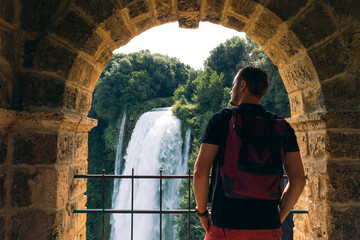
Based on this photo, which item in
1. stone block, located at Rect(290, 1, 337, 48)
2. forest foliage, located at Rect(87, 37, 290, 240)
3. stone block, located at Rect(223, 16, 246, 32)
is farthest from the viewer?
forest foliage, located at Rect(87, 37, 290, 240)

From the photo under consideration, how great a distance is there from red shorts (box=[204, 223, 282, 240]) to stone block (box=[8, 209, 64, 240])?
116 cm

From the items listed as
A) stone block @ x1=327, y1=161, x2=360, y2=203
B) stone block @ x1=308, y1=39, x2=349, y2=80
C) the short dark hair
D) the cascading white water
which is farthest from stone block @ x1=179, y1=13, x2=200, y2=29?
the cascading white water

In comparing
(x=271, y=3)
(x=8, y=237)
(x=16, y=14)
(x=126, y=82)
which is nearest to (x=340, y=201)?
(x=271, y=3)

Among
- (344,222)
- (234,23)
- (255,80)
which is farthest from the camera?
(234,23)

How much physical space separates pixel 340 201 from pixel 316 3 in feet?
4.52

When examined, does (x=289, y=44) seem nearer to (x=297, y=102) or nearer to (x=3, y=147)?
(x=297, y=102)

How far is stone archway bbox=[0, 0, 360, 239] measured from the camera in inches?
62.5

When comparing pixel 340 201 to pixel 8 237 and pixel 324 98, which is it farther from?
pixel 8 237

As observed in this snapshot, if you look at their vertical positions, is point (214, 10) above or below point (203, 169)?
above

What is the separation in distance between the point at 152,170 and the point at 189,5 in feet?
37.6

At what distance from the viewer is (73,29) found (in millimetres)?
1713

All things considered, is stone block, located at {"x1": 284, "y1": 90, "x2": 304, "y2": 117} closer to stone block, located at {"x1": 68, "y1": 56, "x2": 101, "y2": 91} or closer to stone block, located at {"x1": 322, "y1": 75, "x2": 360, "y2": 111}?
stone block, located at {"x1": 322, "y1": 75, "x2": 360, "y2": 111}

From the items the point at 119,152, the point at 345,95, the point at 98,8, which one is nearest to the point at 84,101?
the point at 98,8

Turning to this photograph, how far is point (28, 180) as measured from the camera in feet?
5.36
